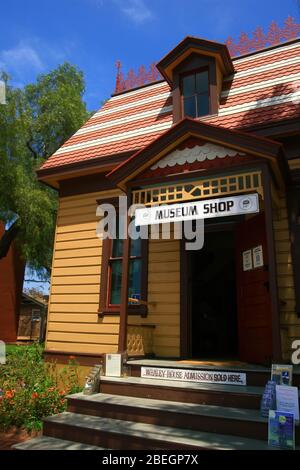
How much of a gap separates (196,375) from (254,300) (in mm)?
1738

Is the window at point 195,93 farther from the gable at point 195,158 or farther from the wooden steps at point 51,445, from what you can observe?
the wooden steps at point 51,445

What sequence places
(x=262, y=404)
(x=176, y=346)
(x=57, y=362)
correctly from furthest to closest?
1. (x=57, y=362)
2. (x=176, y=346)
3. (x=262, y=404)

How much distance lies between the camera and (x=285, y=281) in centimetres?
657

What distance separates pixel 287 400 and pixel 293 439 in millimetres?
381

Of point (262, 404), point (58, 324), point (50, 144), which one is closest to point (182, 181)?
point (262, 404)

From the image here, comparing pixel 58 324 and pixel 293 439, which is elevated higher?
pixel 58 324

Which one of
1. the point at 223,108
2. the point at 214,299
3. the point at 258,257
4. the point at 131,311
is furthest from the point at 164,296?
the point at 223,108

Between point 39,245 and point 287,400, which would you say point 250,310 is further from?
point 39,245

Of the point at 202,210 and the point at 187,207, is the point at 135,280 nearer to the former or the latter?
the point at 187,207

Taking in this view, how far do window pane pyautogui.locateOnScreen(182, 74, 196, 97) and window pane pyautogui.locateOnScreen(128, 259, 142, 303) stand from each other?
4.25 meters

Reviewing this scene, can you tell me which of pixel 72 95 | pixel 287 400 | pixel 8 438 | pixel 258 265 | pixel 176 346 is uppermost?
pixel 72 95

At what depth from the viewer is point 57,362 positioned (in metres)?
8.39

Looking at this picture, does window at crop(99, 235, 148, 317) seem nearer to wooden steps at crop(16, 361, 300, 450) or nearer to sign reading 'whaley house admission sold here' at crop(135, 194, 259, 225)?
sign reading 'whaley house admission sold here' at crop(135, 194, 259, 225)

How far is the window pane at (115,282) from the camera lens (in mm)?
8273
